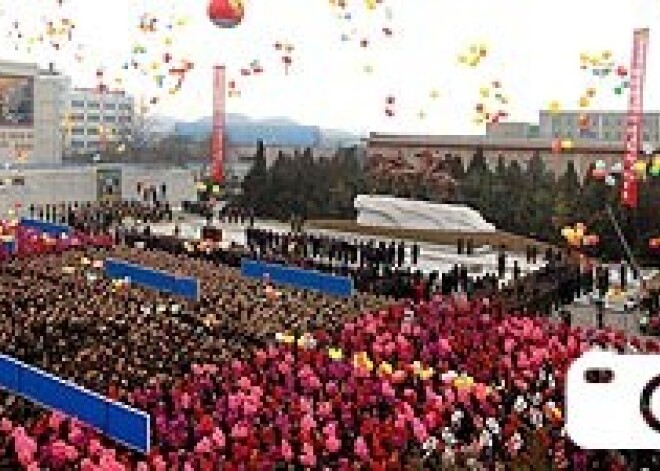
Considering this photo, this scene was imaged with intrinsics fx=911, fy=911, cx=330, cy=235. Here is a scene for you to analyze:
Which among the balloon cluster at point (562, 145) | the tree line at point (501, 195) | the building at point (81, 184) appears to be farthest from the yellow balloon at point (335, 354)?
the building at point (81, 184)

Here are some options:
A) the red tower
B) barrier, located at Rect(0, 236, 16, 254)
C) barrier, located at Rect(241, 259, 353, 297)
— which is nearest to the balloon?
the red tower

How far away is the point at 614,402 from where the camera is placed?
235cm

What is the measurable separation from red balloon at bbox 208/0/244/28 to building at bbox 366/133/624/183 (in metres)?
15.0

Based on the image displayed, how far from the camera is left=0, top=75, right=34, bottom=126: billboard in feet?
127

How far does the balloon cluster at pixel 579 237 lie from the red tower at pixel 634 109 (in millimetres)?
1330

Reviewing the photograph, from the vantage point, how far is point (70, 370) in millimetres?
8984

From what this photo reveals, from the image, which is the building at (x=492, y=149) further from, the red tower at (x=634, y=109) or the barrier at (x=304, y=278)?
the barrier at (x=304, y=278)

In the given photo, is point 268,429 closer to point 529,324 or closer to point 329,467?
point 329,467

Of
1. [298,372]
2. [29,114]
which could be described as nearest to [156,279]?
[298,372]

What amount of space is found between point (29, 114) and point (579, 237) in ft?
93.1

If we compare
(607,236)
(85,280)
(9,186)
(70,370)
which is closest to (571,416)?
(70,370)

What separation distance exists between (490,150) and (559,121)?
21397mm

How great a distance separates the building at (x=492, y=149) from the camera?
29438 mm

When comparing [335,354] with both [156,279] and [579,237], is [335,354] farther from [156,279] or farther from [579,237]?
[579,237]
